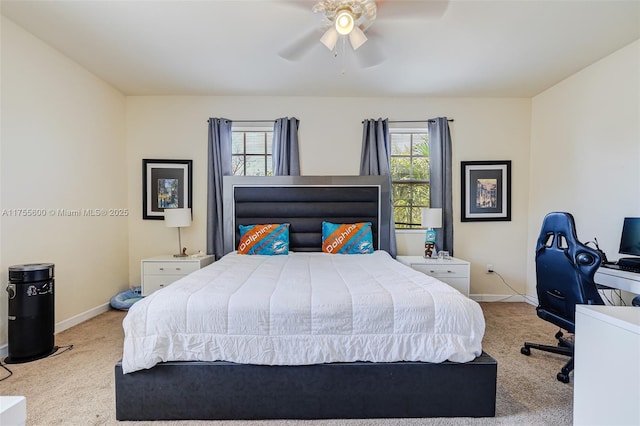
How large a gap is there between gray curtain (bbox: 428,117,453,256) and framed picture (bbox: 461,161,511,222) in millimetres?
247

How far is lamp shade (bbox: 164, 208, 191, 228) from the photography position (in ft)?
12.3

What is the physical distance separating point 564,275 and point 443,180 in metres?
2.08

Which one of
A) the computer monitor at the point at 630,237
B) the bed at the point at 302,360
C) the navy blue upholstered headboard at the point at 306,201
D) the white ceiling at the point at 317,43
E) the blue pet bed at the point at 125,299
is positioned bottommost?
the blue pet bed at the point at 125,299

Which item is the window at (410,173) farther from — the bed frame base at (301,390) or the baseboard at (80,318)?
the baseboard at (80,318)

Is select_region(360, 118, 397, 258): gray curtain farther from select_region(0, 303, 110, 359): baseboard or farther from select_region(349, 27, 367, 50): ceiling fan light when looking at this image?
select_region(0, 303, 110, 359): baseboard

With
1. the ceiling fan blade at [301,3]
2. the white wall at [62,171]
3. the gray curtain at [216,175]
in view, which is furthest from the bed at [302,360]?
the gray curtain at [216,175]

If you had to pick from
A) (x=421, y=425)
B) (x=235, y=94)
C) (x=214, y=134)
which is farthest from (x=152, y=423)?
(x=235, y=94)

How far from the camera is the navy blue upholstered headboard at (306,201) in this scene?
3959mm

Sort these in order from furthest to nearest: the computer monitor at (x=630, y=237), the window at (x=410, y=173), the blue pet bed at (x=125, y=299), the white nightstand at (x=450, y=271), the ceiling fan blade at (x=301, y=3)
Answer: the window at (x=410, y=173), the blue pet bed at (x=125, y=299), the white nightstand at (x=450, y=271), the computer monitor at (x=630, y=237), the ceiling fan blade at (x=301, y=3)

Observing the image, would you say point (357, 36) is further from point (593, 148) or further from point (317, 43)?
point (593, 148)

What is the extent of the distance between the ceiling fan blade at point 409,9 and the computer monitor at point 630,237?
2.37 metres

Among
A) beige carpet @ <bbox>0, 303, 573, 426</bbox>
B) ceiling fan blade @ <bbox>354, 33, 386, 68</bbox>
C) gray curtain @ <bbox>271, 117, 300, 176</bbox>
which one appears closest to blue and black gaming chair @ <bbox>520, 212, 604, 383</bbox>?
beige carpet @ <bbox>0, 303, 573, 426</bbox>

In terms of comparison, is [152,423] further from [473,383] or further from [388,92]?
[388,92]

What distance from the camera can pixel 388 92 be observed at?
157 inches
